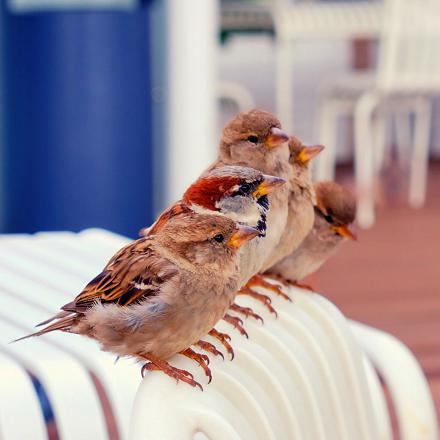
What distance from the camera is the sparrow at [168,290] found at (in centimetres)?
87

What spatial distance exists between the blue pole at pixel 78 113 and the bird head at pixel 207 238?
2.25 metres

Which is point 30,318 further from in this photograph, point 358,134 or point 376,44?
point 376,44

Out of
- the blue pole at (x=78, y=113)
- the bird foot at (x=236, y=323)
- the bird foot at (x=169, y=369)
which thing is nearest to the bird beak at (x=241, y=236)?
the bird foot at (x=169, y=369)

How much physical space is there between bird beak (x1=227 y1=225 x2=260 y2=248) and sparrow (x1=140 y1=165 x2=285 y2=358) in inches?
2.4

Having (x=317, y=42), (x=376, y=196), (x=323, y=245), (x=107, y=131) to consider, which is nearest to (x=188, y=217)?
(x=323, y=245)

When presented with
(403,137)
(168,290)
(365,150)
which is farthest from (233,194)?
(403,137)

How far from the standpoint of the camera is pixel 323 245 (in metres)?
1.26

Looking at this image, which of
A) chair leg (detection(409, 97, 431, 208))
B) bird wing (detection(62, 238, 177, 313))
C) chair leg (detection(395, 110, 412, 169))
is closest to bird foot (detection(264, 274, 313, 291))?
bird wing (detection(62, 238, 177, 313))

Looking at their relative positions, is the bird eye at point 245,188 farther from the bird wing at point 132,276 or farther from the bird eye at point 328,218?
the bird eye at point 328,218

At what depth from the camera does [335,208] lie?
1.26 metres

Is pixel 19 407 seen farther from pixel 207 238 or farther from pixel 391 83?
pixel 391 83

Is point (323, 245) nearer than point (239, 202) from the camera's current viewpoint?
No

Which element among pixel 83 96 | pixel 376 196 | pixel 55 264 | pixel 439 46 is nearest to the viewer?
pixel 55 264

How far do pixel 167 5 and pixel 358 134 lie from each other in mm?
1512
